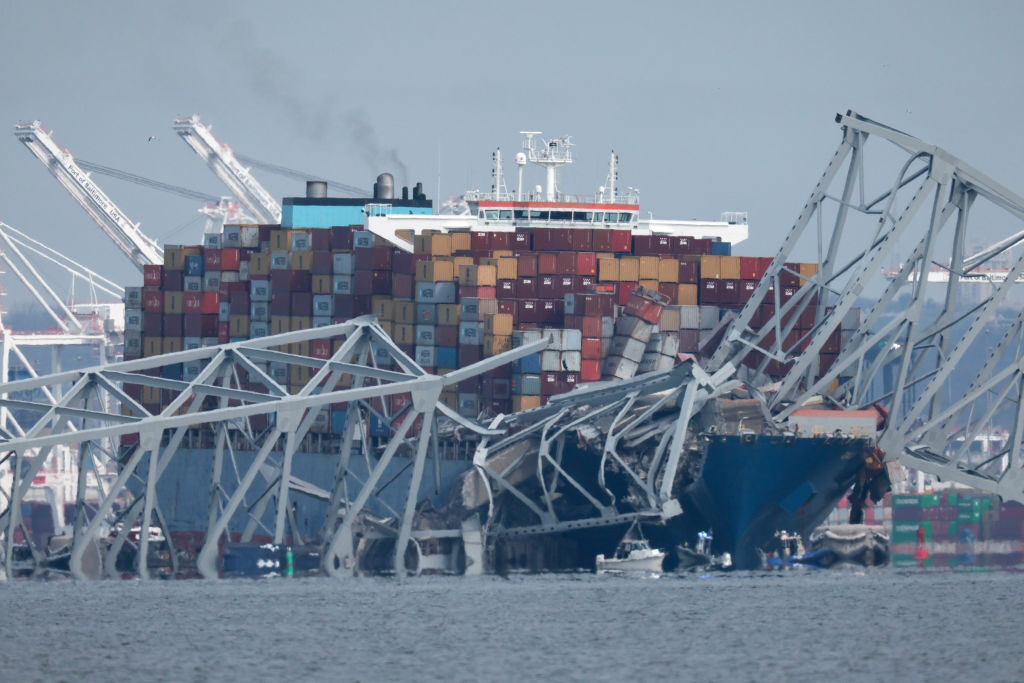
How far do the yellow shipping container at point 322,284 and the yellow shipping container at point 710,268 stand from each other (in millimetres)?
16851

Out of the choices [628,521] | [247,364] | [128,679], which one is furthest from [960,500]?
[128,679]

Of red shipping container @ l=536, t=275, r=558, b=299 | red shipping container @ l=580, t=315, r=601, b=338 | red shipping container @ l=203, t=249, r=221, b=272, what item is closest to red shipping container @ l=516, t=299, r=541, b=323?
red shipping container @ l=536, t=275, r=558, b=299

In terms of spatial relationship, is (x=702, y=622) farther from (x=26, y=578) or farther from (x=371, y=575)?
(x=26, y=578)

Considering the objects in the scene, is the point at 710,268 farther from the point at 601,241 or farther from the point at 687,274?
the point at 601,241

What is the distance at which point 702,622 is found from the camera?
56812 millimetres

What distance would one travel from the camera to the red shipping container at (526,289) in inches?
3049

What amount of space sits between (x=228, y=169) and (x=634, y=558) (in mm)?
91299

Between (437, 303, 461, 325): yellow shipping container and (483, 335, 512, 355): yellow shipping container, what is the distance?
3.12 m

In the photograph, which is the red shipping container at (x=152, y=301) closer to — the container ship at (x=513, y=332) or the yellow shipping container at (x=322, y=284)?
the container ship at (x=513, y=332)

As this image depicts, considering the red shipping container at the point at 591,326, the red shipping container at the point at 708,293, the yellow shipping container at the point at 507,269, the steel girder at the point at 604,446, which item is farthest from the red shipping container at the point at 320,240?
the steel girder at the point at 604,446

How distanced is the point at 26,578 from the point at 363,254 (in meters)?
22.3

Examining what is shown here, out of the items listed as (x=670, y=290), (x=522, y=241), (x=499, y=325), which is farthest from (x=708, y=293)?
(x=499, y=325)

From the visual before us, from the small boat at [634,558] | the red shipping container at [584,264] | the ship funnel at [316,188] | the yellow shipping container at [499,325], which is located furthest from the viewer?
the ship funnel at [316,188]

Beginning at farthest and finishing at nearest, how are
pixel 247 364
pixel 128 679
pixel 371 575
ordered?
pixel 371 575
pixel 247 364
pixel 128 679
